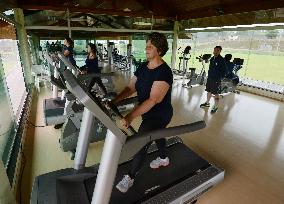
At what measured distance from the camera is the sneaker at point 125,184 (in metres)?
1.85

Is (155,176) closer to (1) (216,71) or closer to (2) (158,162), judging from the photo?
(2) (158,162)

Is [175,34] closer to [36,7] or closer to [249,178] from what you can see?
[36,7]

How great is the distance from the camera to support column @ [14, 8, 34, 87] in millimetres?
5422

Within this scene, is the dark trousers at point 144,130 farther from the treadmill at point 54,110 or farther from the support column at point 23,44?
the support column at point 23,44

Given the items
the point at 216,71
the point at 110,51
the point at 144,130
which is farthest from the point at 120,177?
the point at 110,51

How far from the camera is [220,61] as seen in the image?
405cm

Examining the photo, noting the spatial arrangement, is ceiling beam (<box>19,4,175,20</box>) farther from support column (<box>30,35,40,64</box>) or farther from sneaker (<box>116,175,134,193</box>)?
sneaker (<box>116,175,134,193</box>)

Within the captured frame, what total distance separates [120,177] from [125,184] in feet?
0.63

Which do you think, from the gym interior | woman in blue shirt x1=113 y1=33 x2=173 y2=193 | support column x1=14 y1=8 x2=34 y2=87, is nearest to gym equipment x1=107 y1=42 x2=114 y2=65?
the gym interior

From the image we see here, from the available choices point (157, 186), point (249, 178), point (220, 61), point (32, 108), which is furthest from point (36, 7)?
point (249, 178)

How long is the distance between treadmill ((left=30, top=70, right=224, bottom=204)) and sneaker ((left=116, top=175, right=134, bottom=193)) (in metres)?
0.04

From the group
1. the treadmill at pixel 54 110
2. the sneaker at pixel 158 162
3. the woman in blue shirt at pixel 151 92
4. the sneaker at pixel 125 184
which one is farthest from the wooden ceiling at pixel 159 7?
the sneaker at pixel 125 184

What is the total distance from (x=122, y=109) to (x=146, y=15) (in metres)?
4.27

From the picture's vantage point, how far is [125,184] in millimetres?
1870
